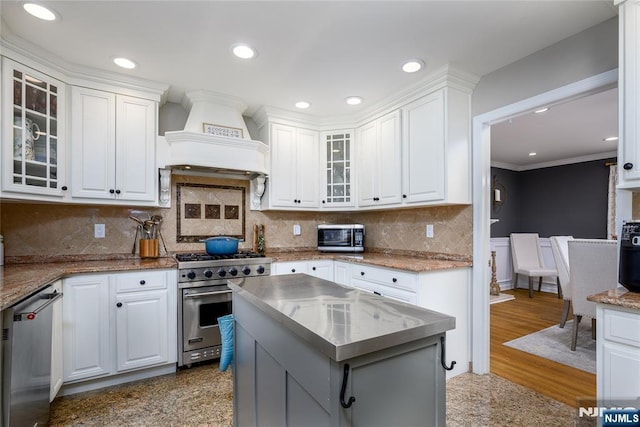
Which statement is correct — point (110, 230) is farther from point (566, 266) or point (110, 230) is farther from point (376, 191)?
point (566, 266)

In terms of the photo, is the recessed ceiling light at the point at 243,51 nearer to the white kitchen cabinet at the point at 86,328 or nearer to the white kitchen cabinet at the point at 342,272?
the white kitchen cabinet at the point at 86,328

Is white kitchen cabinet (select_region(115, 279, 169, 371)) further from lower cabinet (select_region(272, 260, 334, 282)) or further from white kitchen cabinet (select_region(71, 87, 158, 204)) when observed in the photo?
lower cabinet (select_region(272, 260, 334, 282))

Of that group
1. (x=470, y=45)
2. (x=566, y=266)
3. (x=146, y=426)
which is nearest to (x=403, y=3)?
(x=470, y=45)

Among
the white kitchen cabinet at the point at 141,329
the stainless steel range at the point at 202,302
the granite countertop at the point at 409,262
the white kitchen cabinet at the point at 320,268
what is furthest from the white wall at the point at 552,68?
the white kitchen cabinet at the point at 141,329

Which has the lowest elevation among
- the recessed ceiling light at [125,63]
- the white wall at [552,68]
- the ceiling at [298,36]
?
the white wall at [552,68]

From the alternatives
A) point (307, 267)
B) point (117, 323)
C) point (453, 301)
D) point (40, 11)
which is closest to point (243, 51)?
point (40, 11)

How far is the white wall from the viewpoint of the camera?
192 centimetres

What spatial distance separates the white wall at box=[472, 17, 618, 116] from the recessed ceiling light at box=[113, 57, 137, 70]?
281 centimetres

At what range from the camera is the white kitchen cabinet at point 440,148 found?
Result: 2543mm

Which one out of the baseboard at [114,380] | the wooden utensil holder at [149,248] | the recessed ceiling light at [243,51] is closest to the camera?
the recessed ceiling light at [243,51]

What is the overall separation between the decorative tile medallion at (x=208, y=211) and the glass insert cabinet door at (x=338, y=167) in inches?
39.3

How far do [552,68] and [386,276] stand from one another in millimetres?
1943

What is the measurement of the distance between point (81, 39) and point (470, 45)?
2672 mm

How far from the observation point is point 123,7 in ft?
5.89
